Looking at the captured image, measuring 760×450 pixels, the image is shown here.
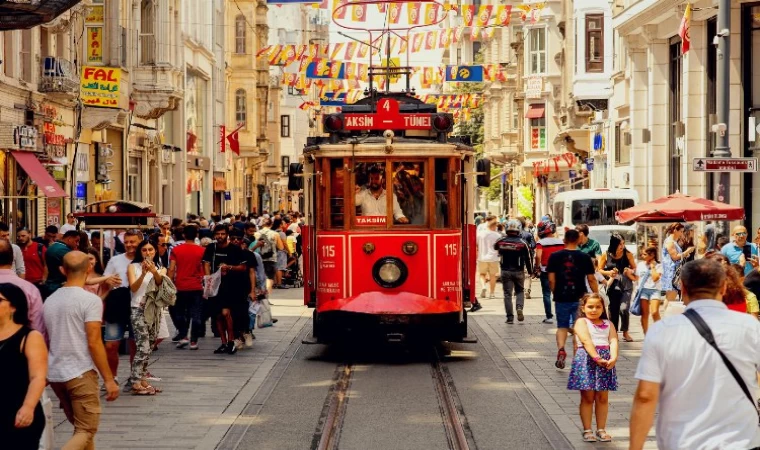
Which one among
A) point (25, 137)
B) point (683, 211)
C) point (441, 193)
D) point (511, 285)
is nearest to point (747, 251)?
point (683, 211)

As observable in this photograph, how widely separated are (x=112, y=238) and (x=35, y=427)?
16792mm

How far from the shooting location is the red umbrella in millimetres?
20328

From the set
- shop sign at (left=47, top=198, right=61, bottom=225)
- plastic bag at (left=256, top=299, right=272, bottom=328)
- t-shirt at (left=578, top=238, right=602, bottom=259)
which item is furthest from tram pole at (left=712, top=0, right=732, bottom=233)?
shop sign at (left=47, top=198, right=61, bottom=225)

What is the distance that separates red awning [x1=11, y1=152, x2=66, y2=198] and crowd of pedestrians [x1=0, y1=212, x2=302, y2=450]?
172 cm

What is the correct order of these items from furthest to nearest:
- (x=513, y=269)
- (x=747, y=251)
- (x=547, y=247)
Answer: (x=547, y=247) → (x=513, y=269) → (x=747, y=251)

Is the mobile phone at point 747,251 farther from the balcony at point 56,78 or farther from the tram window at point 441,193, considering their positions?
the balcony at point 56,78

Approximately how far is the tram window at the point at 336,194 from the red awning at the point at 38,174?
12.8 m

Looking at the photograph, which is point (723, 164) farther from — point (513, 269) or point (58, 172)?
point (58, 172)

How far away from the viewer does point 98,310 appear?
29.0ft

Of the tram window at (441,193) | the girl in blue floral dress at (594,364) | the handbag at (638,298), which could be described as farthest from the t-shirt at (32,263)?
the girl in blue floral dress at (594,364)

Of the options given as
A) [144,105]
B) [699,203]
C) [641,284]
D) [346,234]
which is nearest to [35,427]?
[346,234]

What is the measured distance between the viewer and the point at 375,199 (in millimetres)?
16391

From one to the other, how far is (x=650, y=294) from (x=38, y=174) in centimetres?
1550

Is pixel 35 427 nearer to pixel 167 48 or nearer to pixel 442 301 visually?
pixel 442 301
